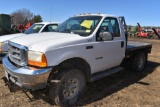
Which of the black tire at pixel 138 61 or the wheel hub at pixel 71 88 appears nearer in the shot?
the wheel hub at pixel 71 88

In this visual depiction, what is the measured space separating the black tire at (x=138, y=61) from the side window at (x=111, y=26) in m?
1.97

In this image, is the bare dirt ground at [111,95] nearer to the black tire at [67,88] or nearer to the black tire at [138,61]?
the black tire at [67,88]

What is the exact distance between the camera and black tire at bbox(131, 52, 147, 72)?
304 inches

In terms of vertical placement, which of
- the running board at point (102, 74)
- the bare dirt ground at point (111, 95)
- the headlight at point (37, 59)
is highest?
the headlight at point (37, 59)

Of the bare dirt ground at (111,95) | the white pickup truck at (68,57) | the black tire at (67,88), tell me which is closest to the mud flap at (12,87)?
the white pickup truck at (68,57)

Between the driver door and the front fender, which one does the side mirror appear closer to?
the driver door

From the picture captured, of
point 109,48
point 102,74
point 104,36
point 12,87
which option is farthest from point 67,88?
point 109,48

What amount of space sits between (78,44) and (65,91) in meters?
1.01

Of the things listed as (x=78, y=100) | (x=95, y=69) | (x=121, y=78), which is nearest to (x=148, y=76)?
(x=121, y=78)

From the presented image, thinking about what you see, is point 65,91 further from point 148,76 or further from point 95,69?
point 148,76

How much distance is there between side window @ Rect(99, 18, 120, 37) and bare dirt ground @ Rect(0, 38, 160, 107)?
147 centimetres

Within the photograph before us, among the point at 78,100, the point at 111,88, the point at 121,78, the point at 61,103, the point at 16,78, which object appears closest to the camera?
the point at 16,78

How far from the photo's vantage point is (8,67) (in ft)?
14.6

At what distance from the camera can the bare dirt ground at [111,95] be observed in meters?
4.82
